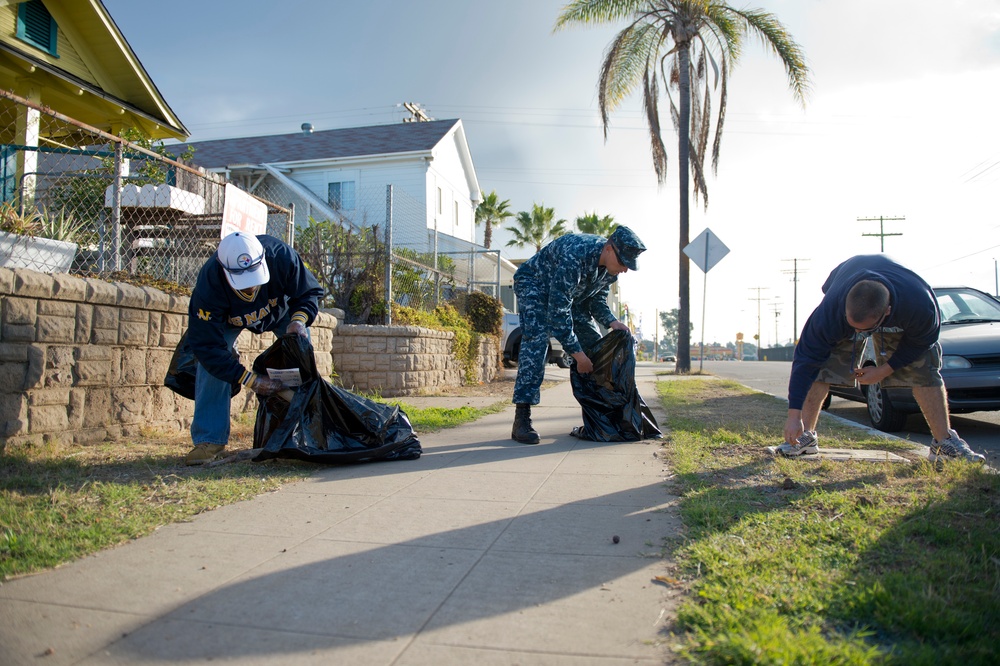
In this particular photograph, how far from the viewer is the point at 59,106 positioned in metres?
11.1

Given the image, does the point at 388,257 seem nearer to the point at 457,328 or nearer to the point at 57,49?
the point at 457,328

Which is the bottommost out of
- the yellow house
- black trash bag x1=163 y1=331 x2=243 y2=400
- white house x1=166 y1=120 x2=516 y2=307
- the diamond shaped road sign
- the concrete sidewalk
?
the concrete sidewalk

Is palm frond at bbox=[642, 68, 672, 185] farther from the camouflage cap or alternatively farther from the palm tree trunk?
the camouflage cap

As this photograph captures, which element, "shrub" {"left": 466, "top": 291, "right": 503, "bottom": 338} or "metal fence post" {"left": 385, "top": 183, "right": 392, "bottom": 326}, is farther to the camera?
"shrub" {"left": 466, "top": 291, "right": 503, "bottom": 338}

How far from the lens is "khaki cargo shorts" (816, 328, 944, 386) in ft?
14.1

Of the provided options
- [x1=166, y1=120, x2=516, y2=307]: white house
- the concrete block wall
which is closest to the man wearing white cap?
the concrete block wall

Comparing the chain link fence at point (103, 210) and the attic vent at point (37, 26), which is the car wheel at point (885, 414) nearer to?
the chain link fence at point (103, 210)

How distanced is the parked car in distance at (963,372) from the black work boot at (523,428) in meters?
3.08

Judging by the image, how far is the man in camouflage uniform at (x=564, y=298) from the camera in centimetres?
533

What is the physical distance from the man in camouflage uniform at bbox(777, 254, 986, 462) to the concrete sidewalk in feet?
4.49

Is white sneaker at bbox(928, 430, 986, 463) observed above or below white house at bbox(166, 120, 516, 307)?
below

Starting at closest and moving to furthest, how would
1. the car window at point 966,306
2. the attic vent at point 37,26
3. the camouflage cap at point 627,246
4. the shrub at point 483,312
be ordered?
1. the camouflage cap at point 627,246
2. the car window at point 966,306
3. the attic vent at point 37,26
4. the shrub at point 483,312

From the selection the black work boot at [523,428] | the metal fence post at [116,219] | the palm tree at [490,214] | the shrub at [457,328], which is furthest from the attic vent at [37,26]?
the palm tree at [490,214]

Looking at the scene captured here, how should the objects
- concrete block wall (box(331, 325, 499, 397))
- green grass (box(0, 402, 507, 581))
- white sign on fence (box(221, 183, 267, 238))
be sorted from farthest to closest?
concrete block wall (box(331, 325, 499, 397))
white sign on fence (box(221, 183, 267, 238))
green grass (box(0, 402, 507, 581))
